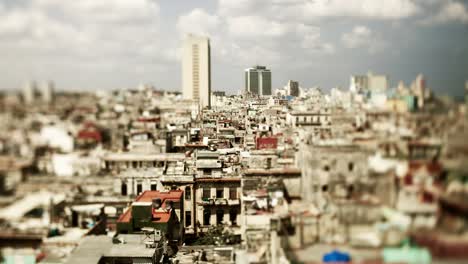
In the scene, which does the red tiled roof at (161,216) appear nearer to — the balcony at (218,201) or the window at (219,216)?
the balcony at (218,201)

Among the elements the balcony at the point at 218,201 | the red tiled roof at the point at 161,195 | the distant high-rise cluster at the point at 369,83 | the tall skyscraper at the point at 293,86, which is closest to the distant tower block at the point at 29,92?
the distant high-rise cluster at the point at 369,83

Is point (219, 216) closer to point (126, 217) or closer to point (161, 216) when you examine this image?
point (161, 216)

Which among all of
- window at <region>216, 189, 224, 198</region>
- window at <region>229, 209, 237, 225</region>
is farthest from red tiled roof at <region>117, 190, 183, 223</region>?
window at <region>229, 209, 237, 225</region>

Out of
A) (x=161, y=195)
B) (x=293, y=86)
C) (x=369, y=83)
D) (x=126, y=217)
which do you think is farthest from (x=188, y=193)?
(x=369, y=83)

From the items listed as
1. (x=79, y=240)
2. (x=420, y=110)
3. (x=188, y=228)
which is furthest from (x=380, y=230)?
(x=188, y=228)

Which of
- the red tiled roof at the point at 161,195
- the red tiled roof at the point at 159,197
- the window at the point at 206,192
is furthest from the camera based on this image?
the window at the point at 206,192

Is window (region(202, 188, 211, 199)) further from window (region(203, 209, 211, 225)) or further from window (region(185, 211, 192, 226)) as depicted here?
window (region(185, 211, 192, 226))

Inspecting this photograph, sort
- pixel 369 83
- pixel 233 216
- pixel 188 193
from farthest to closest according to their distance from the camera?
1. pixel 188 193
2. pixel 233 216
3. pixel 369 83

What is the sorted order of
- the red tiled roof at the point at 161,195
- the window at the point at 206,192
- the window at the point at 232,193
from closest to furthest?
the red tiled roof at the point at 161,195 → the window at the point at 232,193 → the window at the point at 206,192
